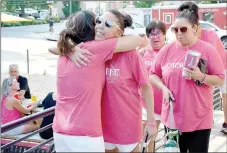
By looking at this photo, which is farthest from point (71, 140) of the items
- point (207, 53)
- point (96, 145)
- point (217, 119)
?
point (217, 119)

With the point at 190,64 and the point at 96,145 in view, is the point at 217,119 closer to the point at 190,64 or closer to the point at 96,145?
the point at 190,64

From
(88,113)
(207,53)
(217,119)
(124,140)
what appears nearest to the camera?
(88,113)

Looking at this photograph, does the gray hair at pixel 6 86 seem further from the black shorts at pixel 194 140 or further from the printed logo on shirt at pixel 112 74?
the printed logo on shirt at pixel 112 74

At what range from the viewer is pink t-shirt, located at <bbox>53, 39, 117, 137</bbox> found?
5.84 feet

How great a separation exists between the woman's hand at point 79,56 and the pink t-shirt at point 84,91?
20 millimetres

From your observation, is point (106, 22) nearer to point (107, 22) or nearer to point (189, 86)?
point (107, 22)

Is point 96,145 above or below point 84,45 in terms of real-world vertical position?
below

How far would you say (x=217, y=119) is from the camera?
4746 mm

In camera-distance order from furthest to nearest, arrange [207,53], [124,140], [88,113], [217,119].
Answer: [217,119]
[207,53]
[124,140]
[88,113]

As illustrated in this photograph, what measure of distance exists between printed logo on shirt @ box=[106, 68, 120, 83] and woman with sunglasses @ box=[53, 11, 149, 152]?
0.03m

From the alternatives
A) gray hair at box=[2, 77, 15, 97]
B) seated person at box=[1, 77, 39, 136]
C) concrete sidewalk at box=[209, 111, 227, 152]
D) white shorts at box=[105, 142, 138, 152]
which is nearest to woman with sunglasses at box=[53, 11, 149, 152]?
white shorts at box=[105, 142, 138, 152]

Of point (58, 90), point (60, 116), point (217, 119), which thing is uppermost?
point (58, 90)

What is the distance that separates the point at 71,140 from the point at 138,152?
36 centimetres

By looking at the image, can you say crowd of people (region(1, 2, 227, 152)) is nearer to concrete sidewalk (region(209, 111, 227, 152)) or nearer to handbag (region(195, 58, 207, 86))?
handbag (region(195, 58, 207, 86))
